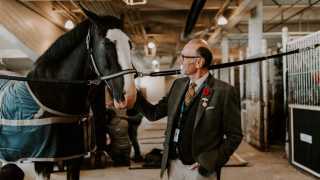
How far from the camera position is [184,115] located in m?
1.84

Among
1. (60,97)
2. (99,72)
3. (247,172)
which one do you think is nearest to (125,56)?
(99,72)

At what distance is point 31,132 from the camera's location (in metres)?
2.03

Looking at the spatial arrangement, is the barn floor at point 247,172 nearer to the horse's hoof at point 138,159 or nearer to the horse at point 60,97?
the horse's hoof at point 138,159

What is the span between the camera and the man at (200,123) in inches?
69.2

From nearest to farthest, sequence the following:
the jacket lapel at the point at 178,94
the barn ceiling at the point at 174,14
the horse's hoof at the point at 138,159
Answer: the jacket lapel at the point at 178,94 < the horse's hoof at the point at 138,159 < the barn ceiling at the point at 174,14

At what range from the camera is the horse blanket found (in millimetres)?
2016

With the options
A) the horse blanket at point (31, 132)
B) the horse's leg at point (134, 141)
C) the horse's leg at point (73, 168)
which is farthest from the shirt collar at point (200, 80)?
the horse's leg at point (134, 141)

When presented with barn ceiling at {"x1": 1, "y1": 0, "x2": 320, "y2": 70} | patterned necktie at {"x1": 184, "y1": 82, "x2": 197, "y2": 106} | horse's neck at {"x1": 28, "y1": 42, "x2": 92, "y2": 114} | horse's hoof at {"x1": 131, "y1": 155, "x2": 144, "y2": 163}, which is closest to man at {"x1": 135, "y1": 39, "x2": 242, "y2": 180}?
patterned necktie at {"x1": 184, "y1": 82, "x2": 197, "y2": 106}

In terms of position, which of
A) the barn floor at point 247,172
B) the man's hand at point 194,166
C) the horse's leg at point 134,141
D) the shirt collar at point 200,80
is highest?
the shirt collar at point 200,80

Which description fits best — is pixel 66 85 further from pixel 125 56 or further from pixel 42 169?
pixel 42 169

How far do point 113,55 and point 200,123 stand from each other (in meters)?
0.56

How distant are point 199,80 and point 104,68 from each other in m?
0.49

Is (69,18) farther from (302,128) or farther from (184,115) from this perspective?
(184,115)

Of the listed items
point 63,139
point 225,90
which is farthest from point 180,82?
point 63,139
